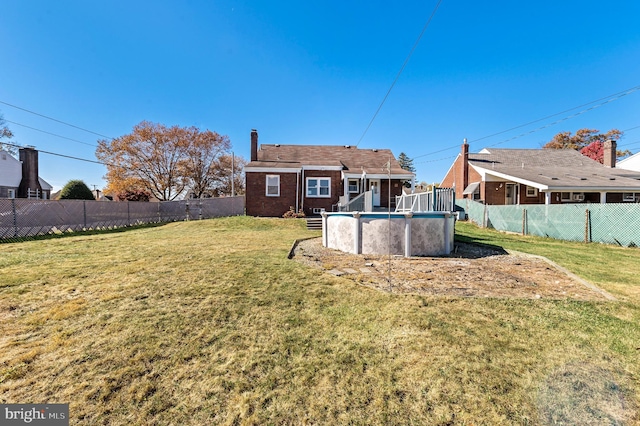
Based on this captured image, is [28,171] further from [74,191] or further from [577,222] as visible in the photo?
[577,222]

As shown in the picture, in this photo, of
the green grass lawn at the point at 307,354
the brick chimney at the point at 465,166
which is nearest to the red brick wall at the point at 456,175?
the brick chimney at the point at 465,166

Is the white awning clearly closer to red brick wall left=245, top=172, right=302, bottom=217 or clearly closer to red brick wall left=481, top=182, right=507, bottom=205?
red brick wall left=481, top=182, right=507, bottom=205

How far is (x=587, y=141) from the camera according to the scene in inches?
1420

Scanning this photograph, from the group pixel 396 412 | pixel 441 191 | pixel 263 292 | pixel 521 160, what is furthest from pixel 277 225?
pixel 521 160

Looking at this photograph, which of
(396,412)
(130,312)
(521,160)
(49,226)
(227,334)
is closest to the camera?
(396,412)

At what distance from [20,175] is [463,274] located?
3413 cm

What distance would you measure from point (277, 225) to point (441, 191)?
9296 millimetres

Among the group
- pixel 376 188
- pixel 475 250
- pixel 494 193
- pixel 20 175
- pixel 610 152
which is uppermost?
pixel 610 152

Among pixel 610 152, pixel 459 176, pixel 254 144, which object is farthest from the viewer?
pixel 459 176

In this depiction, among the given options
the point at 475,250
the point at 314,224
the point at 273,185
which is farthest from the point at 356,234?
the point at 273,185

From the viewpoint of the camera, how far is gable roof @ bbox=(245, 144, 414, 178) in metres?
18.8

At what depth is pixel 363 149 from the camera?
23.1m

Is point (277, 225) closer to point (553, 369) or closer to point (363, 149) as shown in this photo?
point (363, 149)

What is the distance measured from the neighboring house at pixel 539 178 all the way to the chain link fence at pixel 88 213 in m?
20.6
